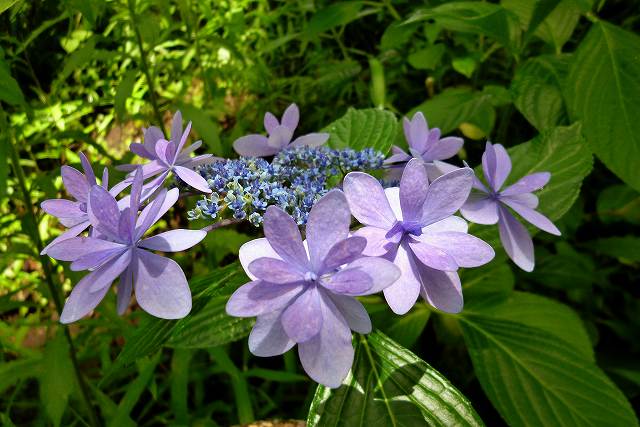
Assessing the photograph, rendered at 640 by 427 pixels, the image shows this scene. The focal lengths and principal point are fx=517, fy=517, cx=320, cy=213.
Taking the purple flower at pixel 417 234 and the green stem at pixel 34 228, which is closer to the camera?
the purple flower at pixel 417 234

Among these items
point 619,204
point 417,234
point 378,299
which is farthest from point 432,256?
point 619,204

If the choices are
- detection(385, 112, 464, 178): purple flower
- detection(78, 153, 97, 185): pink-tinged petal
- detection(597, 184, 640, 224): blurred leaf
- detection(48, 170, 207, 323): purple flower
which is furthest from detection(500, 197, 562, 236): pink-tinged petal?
detection(597, 184, 640, 224): blurred leaf

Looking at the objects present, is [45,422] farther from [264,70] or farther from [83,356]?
[264,70]

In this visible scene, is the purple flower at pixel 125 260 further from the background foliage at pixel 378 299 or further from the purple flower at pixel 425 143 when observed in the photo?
the purple flower at pixel 425 143

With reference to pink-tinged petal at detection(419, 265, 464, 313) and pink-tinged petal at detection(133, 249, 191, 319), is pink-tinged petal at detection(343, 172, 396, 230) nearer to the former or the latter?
pink-tinged petal at detection(419, 265, 464, 313)

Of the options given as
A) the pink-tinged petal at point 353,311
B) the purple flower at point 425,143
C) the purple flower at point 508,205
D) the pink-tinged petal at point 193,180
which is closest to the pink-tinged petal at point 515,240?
the purple flower at point 508,205
